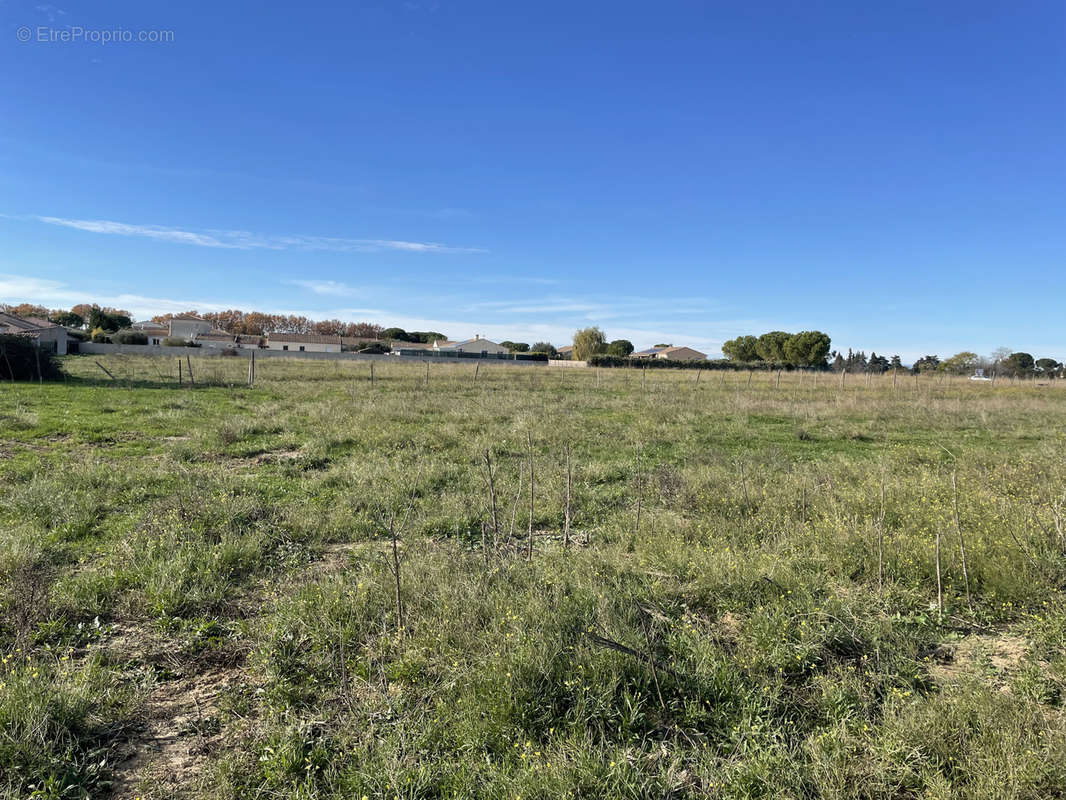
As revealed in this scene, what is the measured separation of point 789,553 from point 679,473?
10.7 ft

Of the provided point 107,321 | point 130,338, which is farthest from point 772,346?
point 107,321

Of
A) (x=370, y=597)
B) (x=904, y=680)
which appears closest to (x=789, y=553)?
(x=904, y=680)

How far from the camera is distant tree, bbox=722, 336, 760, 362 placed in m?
97.1

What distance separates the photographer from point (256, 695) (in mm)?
3326

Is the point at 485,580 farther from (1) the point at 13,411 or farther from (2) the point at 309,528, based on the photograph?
(1) the point at 13,411

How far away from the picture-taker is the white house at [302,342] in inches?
3250

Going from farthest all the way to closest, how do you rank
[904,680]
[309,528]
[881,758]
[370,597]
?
1. [309,528]
2. [370,597]
3. [904,680]
4. [881,758]

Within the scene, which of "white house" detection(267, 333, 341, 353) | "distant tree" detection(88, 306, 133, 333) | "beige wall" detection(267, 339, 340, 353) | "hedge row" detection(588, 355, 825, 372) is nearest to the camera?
"hedge row" detection(588, 355, 825, 372)

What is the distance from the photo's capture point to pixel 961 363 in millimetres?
79500

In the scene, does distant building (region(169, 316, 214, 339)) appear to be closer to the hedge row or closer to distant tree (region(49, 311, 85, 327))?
distant tree (region(49, 311, 85, 327))

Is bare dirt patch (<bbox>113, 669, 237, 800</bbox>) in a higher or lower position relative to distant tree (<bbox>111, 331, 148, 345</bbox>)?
lower

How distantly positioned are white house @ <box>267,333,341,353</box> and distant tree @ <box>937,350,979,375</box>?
281 ft

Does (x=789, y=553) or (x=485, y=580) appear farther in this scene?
(x=789, y=553)

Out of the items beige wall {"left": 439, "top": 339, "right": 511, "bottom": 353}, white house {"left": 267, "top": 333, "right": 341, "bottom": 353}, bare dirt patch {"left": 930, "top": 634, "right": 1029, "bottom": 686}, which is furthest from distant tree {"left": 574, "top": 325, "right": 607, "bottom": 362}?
bare dirt patch {"left": 930, "top": 634, "right": 1029, "bottom": 686}
